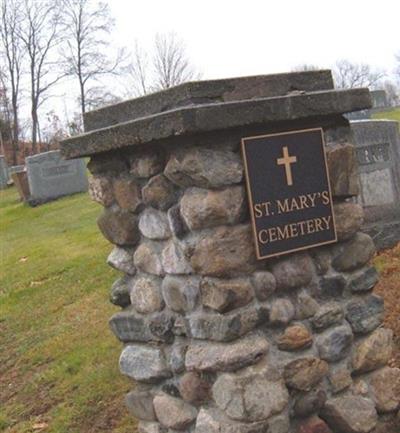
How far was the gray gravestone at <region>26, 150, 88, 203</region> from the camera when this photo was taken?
15.6 metres

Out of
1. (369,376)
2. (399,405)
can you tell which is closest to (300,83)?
(369,376)

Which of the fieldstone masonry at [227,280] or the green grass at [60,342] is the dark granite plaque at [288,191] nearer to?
the fieldstone masonry at [227,280]

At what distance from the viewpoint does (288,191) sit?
293 cm

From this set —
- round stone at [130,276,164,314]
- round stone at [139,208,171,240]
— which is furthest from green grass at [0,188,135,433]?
round stone at [139,208,171,240]

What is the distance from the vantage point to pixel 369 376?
3.19 metres

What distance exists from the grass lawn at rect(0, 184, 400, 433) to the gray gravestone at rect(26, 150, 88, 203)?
5.51 m

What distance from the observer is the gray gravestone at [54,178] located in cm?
1564

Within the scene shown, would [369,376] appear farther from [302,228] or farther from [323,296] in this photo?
[302,228]

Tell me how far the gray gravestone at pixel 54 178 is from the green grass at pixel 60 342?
195 inches

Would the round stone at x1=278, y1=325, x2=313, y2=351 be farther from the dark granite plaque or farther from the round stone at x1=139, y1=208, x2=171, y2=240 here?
the round stone at x1=139, y1=208, x2=171, y2=240

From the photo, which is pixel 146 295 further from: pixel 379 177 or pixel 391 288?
pixel 379 177

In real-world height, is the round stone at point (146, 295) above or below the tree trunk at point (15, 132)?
below

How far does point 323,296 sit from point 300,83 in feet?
3.38

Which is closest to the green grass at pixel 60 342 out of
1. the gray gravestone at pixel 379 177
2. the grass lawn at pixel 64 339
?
the grass lawn at pixel 64 339
